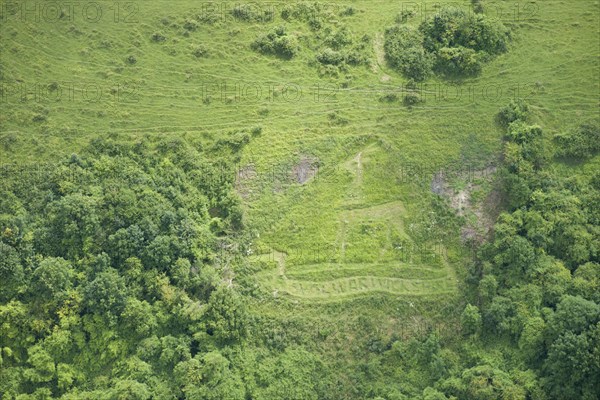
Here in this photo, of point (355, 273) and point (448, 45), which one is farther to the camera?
point (448, 45)

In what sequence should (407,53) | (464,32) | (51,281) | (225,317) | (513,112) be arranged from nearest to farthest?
(51,281), (225,317), (513,112), (464,32), (407,53)

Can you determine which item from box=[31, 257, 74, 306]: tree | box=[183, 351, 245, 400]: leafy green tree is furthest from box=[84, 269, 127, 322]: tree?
box=[183, 351, 245, 400]: leafy green tree

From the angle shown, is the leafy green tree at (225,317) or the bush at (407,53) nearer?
the leafy green tree at (225,317)

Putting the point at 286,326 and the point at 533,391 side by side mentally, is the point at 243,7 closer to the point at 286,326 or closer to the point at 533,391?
the point at 286,326

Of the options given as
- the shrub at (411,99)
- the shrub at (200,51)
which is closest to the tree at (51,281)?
the shrub at (200,51)

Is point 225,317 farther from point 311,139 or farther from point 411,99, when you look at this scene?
point 411,99

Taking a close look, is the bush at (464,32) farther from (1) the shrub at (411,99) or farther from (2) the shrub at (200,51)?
Answer: (2) the shrub at (200,51)

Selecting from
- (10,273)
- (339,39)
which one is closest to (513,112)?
(339,39)

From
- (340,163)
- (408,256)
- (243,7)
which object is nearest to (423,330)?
(408,256)
